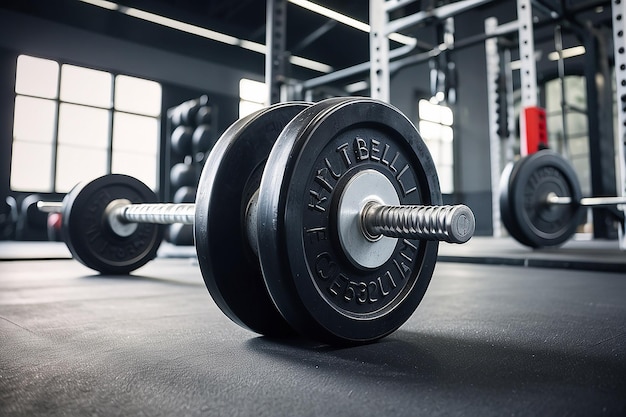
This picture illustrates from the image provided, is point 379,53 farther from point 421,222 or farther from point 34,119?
point 34,119

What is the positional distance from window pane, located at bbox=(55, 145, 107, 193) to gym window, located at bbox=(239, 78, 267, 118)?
2070 millimetres

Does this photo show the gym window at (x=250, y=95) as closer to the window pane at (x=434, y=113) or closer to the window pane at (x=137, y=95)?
the window pane at (x=137, y=95)

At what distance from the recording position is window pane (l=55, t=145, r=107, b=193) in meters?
5.74

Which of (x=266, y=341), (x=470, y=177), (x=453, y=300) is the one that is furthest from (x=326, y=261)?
(x=470, y=177)

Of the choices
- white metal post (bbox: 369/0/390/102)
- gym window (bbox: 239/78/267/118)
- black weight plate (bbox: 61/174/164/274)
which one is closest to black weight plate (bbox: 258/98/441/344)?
black weight plate (bbox: 61/174/164/274)

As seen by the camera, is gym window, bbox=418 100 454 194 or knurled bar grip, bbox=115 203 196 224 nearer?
knurled bar grip, bbox=115 203 196 224

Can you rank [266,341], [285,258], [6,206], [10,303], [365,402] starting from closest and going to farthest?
[365,402] → [285,258] → [266,341] → [10,303] → [6,206]

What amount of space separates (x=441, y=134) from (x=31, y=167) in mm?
5773

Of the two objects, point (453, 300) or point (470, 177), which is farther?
point (470, 177)

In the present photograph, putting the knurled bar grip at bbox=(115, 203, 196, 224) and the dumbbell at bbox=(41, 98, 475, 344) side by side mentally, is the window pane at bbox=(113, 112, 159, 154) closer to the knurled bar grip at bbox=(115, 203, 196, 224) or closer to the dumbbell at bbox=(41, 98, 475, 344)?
the knurled bar grip at bbox=(115, 203, 196, 224)

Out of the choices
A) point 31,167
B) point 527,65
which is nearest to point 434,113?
point 527,65

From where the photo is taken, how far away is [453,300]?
1.10 m

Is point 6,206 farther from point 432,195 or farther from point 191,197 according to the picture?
point 432,195

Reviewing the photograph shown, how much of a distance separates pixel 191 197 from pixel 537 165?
2308mm
